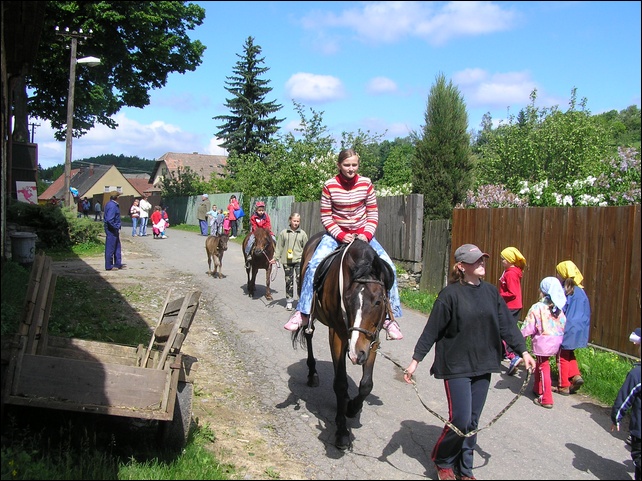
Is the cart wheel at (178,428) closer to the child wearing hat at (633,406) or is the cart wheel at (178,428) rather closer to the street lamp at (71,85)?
the child wearing hat at (633,406)

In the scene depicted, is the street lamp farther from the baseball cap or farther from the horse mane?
the baseball cap

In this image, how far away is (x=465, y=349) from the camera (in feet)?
15.3

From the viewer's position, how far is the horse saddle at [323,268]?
20.8ft

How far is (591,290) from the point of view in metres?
9.23

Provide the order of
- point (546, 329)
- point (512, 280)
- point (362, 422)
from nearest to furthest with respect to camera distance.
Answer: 1. point (362, 422)
2. point (546, 329)
3. point (512, 280)

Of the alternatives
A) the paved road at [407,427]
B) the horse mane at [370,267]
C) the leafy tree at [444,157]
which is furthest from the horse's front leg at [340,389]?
the leafy tree at [444,157]

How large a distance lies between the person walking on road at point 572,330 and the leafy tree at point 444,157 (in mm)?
12594

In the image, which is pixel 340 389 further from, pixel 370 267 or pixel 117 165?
pixel 117 165

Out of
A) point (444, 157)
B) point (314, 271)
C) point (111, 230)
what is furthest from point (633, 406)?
point (444, 157)

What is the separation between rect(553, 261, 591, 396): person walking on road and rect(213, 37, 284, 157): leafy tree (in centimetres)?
4214

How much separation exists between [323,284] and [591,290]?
5240 millimetres

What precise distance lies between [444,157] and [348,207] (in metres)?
14.3

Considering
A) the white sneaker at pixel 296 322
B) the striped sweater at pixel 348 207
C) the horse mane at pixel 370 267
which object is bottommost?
the white sneaker at pixel 296 322

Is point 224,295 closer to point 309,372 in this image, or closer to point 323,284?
point 309,372
